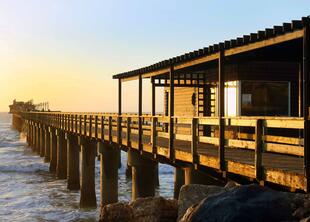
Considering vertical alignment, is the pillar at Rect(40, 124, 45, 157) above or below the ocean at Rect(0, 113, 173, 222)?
above

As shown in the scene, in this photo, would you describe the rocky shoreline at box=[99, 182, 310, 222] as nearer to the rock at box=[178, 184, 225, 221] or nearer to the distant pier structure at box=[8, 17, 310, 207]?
the distant pier structure at box=[8, 17, 310, 207]

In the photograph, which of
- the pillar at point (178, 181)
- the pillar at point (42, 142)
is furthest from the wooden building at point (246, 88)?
the pillar at point (42, 142)

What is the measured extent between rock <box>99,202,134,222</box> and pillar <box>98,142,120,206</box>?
23.7ft

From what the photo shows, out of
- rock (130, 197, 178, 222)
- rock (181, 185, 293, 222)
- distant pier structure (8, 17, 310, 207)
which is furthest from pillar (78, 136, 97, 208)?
rock (181, 185, 293, 222)

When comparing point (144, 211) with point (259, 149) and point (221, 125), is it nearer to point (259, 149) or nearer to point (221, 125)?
point (221, 125)

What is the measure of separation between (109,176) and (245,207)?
11549 millimetres

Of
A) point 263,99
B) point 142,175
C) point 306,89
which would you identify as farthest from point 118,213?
point 263,99

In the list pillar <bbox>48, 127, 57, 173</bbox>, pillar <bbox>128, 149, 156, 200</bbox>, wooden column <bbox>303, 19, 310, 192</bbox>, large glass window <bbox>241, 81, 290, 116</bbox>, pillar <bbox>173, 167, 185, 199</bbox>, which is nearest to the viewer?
wooden column <bbox>303, 19, 310, 192</bbox>

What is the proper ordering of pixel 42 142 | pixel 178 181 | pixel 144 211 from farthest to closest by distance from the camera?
1. pixel 42 142
2. pixel 178 181
3. pixel 144 211

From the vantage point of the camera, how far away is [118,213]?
9445 millimetres

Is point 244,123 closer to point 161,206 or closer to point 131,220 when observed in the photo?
point 161,206

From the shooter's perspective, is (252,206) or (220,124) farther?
(220,124)

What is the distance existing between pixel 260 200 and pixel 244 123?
2.57m

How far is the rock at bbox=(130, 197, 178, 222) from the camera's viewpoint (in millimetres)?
9070
